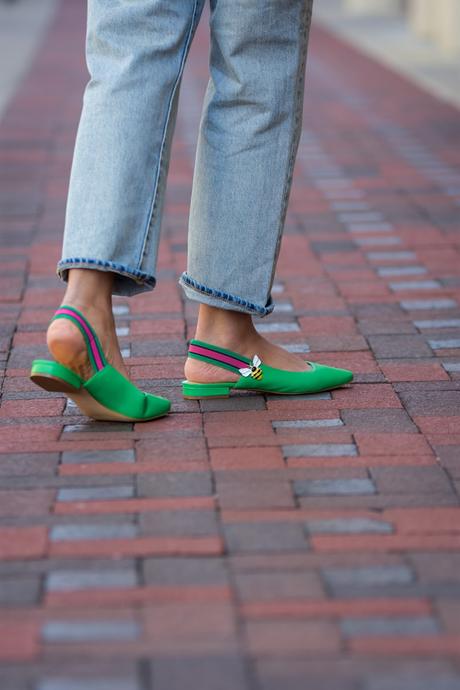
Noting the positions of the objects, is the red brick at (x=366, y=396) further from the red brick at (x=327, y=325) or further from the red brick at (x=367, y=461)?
the red brick at (x=327, y=325)

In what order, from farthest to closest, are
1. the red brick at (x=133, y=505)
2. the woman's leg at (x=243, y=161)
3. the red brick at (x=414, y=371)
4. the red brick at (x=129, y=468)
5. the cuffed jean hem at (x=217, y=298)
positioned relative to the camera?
the red brick at (x=414, y=371)
the cuffed jean hem at (x=217, y=298)
the woman's leg at (x=243, y=161)
the red brick at (x=129, y=468)
the red brick at (x=133, y=505)

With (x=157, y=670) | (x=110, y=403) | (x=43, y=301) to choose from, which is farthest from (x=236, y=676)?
(x=43, y=301)

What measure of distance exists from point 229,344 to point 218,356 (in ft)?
0.12

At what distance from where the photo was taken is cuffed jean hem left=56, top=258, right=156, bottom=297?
7.36 ft

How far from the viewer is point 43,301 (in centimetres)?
340

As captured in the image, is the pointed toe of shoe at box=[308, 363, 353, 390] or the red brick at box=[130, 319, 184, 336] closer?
the pointed toe of shoe at box=[308, 363, 353, 390]

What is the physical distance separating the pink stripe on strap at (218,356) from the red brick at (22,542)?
0.75 metres

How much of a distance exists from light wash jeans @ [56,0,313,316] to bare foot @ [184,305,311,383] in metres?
0.06

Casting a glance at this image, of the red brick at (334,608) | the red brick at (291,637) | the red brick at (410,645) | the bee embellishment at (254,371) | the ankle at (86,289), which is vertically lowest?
the bee embellishment at (254,371)

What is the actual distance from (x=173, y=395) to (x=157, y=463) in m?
0.43

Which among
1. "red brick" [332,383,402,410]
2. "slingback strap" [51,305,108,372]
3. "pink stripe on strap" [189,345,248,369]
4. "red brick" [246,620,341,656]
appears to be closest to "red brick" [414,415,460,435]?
"red brick" [332,383,402,410]

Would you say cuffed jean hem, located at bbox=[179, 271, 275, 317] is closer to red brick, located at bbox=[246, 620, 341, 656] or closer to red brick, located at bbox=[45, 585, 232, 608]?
red brick, located at bbox=[45, 585, 232, 608]

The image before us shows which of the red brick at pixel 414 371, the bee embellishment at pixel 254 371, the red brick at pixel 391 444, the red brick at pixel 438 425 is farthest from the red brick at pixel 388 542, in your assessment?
the red brick at pixel 414 371

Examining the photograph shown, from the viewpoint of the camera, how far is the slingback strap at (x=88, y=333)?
7.38 feet
